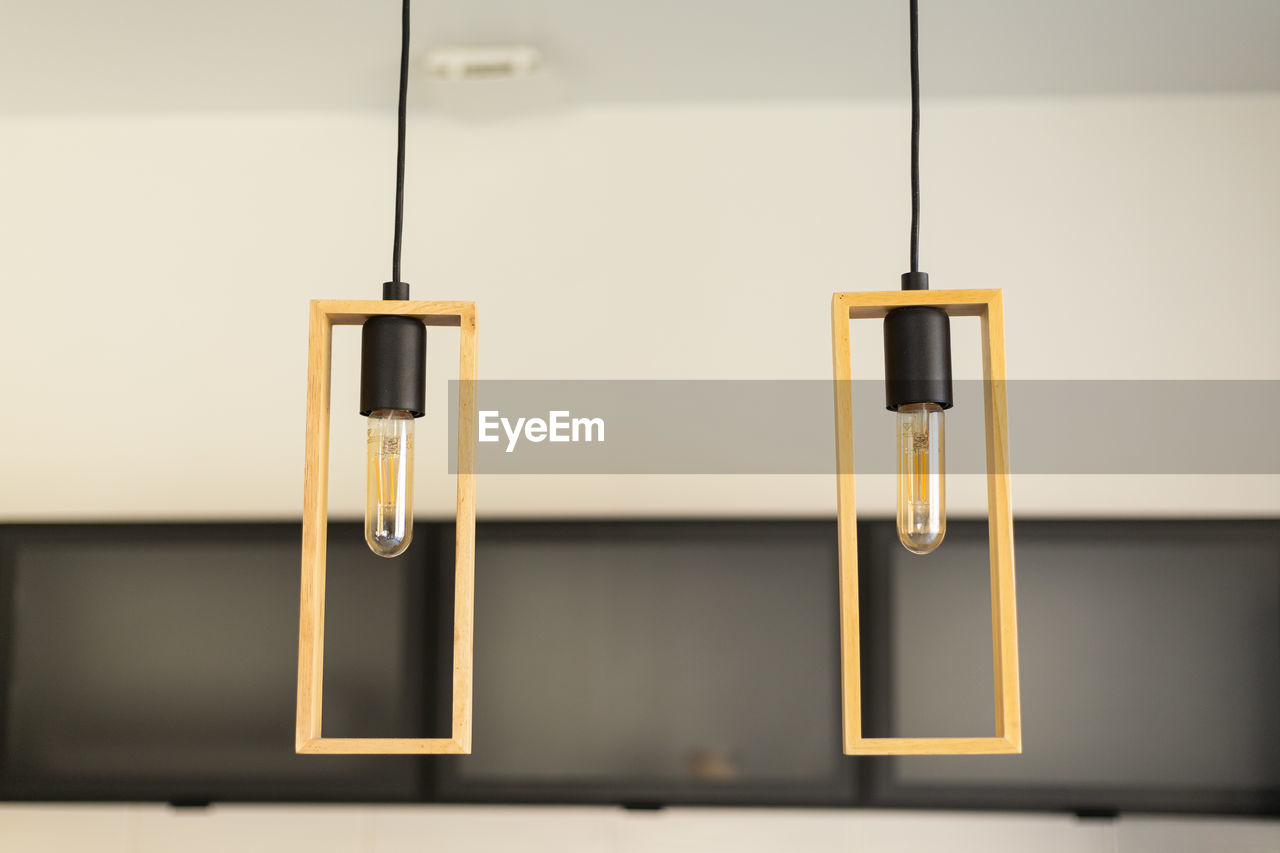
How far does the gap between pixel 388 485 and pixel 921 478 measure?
0.46 meters

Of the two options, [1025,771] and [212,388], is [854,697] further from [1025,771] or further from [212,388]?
[212,388]

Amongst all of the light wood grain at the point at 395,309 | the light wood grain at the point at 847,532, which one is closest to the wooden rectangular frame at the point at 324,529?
the light wood grain at the point at 395,309

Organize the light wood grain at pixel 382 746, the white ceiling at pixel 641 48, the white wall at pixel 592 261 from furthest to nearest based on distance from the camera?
the white wall at pixel 592 261
the white ceiling at pixel 641 48
the light wood grain at pixel 382 746

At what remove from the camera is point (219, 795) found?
2033mm

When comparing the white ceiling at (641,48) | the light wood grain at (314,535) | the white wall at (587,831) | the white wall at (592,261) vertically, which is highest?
the white ceiling at (641,48)

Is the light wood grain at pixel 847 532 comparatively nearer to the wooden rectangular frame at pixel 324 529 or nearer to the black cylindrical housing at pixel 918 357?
the black cylindrical housing at pixel 918 357

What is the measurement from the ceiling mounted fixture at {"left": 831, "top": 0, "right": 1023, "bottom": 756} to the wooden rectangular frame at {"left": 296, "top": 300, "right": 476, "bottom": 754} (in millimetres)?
312

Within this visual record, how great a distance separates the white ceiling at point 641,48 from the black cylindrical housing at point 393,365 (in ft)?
4.17

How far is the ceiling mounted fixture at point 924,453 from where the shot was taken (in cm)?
84

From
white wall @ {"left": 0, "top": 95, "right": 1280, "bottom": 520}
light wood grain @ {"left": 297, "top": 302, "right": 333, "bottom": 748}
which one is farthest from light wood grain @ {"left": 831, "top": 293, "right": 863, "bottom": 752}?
white wall @ {"left": 0, "top": 95, "right": 1280, "bottom": 520}

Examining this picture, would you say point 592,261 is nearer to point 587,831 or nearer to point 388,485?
point 587,831

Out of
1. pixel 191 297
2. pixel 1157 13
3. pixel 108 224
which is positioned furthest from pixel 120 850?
pixel 1157 13

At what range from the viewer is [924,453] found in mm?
874

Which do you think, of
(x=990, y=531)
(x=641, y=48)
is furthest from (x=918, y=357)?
(x=641, y=48)
